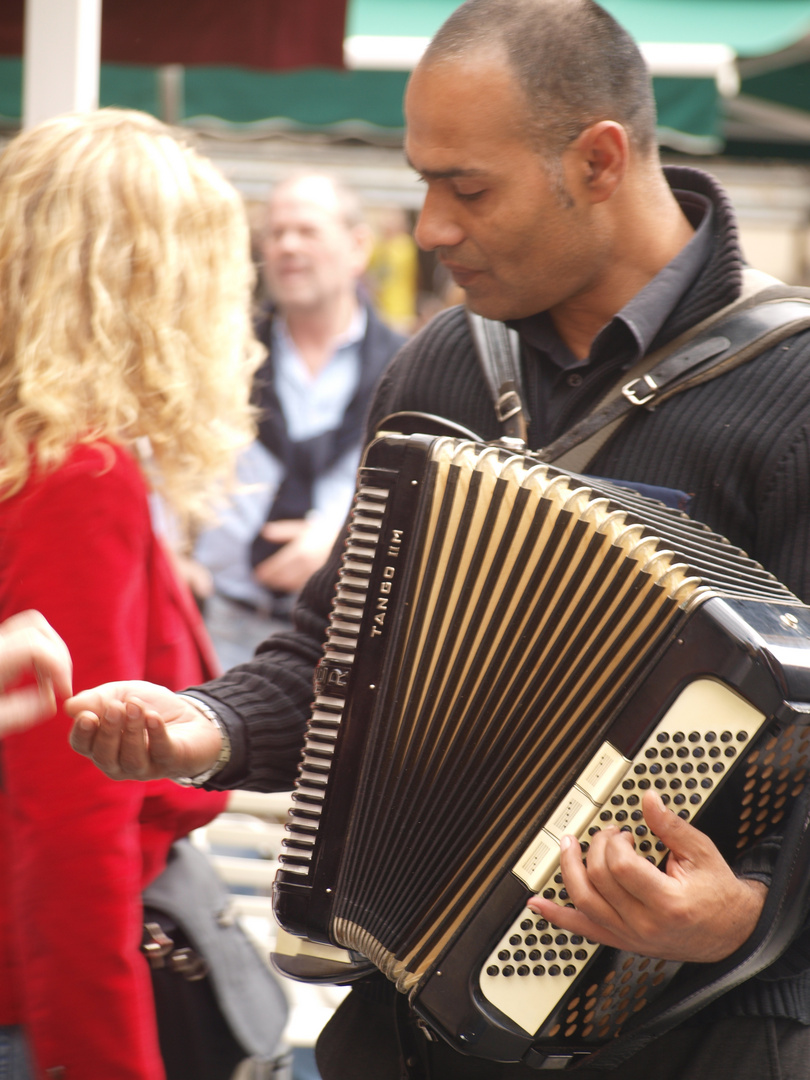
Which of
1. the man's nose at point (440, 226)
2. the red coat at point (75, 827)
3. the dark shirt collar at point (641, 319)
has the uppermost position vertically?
the man's nose at point (440, 226)

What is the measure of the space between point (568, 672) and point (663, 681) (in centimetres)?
14

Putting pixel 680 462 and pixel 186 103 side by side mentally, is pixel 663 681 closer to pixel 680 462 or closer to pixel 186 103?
pixel 680 462

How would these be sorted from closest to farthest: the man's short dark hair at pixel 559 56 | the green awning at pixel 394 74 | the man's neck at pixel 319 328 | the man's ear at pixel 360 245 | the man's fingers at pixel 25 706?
the man's fingers at pixel 25 706, the man's short dark hair at pixel 559 56, the man's neck at pixel 319 328, the man's ear at pixel 360 245, the green awning at pixel 394 74

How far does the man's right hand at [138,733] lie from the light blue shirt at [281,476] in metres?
2.04

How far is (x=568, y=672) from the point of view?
1.43 m

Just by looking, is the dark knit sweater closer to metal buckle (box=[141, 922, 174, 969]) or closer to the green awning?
metal buckle (box=[141, 922, 174, 969])

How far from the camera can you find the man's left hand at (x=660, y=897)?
4.08ft

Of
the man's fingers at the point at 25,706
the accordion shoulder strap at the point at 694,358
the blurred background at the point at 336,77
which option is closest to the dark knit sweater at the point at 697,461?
the accordion shoulder strap at the point at 694,358

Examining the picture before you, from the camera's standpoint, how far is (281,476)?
3.78 meters

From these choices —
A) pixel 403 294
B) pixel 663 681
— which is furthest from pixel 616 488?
pixel 403 294

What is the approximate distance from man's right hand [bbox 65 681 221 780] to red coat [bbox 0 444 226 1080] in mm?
87

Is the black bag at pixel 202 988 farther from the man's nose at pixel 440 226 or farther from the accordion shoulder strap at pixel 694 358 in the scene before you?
the man's nose at pixel 440 226

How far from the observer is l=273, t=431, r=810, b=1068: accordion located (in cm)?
130

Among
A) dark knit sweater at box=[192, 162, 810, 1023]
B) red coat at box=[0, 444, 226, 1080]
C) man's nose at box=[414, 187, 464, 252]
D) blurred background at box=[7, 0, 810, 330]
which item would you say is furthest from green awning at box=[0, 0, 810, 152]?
red coat at box=[0, 444, 226, 1080]
